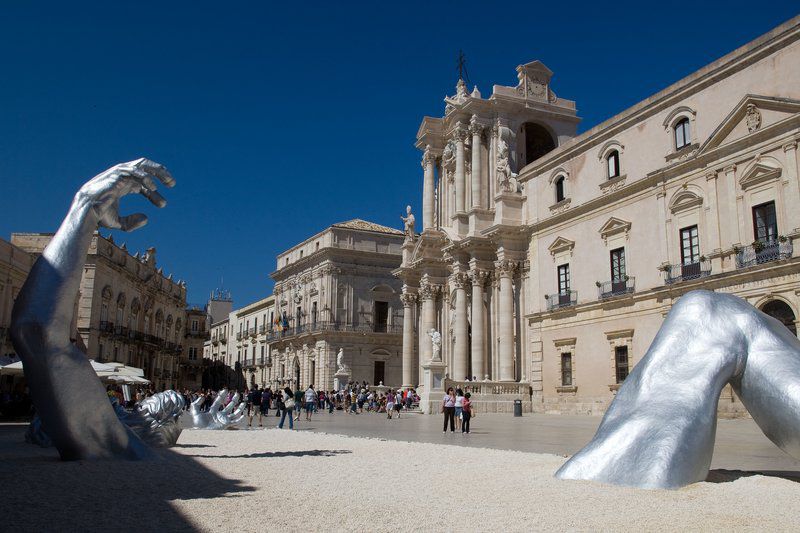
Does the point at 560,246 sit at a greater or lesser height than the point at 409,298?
greater

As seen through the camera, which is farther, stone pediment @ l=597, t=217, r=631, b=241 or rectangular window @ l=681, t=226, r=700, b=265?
stone pediment @ l=597, t=217, r=631, b=241

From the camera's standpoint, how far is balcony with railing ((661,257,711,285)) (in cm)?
2181

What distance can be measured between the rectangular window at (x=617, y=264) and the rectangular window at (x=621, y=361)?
253 centimetres

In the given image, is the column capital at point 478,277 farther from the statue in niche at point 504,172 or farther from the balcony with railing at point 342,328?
the balcony with railing at point 342,328

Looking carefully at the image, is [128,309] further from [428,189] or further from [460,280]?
[460,280]

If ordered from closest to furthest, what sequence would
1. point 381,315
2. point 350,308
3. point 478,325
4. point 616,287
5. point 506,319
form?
1. point 616,287
2. point 506,319
3. point 478,325
4. point 350,308
5. point 381,315

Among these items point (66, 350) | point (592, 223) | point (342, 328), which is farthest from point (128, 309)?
point (66, 350)

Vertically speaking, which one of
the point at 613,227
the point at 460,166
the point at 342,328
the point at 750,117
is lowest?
the point at 342,328

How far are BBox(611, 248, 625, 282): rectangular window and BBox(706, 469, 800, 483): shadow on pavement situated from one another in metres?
17.5

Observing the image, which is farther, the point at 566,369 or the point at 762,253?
the point at 566,369

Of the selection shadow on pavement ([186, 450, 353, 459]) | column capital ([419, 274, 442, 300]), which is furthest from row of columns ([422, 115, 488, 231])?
shadow on pavement ([186, 450, 353, 459])

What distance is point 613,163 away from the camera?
26.5 meters

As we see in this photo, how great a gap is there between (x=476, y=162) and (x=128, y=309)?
24365 mm

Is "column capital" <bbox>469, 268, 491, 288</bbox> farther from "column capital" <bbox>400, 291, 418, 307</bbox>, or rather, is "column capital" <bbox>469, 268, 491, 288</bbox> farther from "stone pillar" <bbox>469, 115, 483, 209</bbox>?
"column capital" <bbox>400, 291, 418, 307</bbox>
